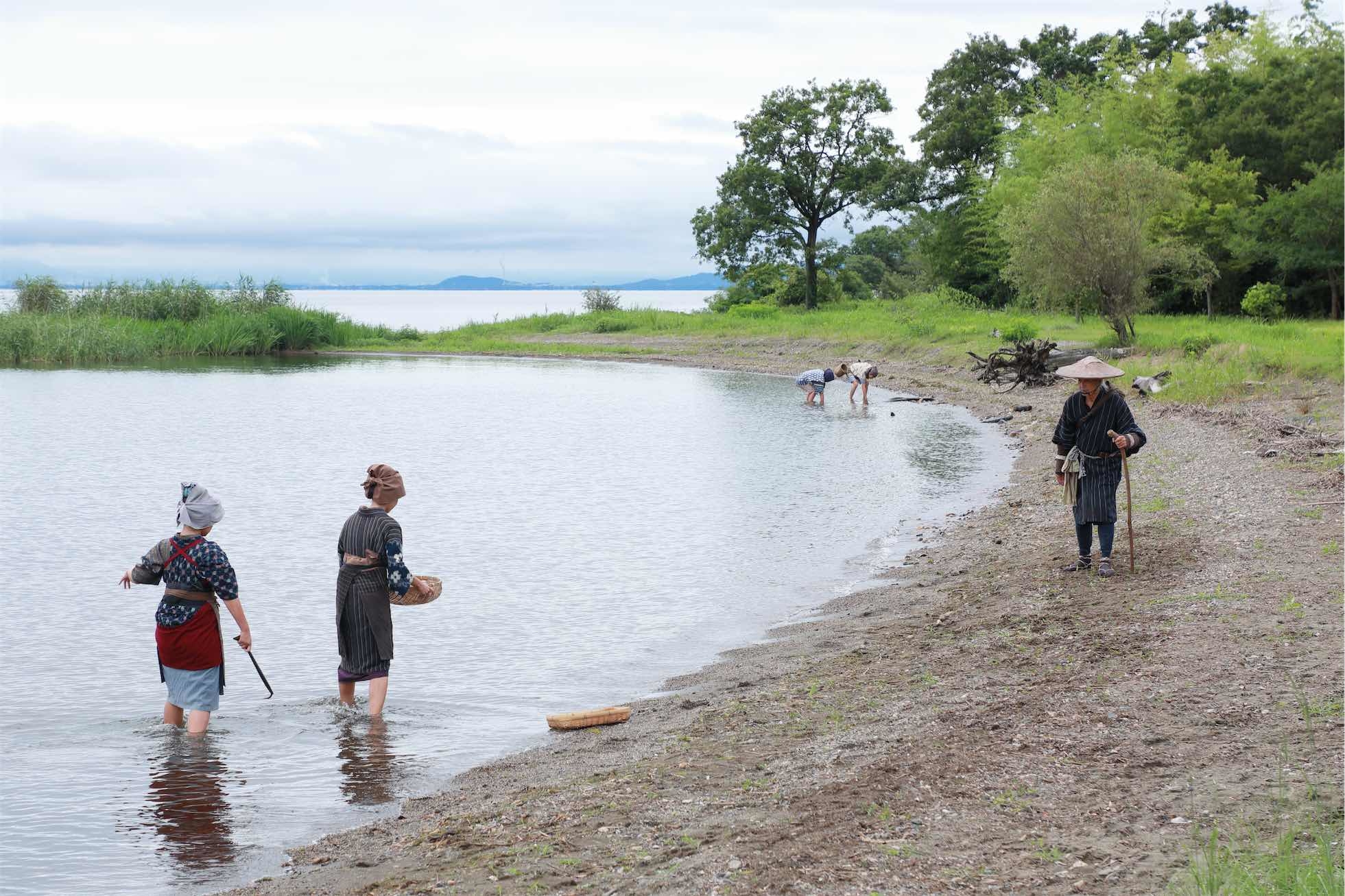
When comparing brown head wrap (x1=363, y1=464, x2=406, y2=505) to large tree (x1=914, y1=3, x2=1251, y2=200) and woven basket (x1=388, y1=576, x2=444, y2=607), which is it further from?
large tree (x1=914, y1=3, x2=1251, y2=200)

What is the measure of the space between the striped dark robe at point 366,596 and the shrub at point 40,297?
2234 inches

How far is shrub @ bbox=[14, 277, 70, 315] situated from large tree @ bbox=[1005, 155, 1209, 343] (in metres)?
45.6

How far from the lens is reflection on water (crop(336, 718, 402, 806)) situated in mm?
7824

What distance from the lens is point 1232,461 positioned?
17547 millimetres

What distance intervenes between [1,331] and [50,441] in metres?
28.8

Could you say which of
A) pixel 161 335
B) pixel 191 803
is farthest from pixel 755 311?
pixel 191 803

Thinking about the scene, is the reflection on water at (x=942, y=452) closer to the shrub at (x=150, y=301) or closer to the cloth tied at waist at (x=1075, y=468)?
the cloth tied at waist at (x=1075, y=468)

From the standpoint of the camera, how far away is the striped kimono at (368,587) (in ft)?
27.7

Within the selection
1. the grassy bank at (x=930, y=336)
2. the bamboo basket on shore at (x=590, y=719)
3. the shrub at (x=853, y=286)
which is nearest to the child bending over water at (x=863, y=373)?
the grassy bank at (x=930, y=336)

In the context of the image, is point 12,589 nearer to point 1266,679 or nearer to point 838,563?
point 838,563

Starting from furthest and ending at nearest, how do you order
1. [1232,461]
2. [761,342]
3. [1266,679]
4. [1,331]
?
[761,342]
[1,331]
[1232,461]
[1266,679]

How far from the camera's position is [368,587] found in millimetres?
8578

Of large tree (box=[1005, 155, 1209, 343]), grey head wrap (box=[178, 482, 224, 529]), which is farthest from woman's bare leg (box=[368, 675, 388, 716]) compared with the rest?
large tree (box=[1005, 155, 1209, 343])

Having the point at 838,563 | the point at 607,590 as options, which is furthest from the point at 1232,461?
the point at 607,590
